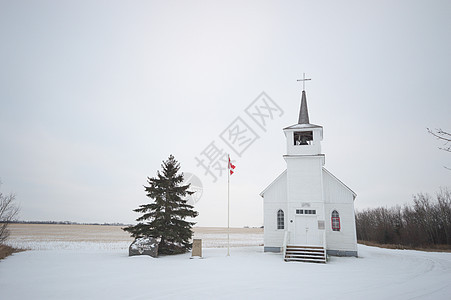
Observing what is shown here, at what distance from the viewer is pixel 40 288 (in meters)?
7.97

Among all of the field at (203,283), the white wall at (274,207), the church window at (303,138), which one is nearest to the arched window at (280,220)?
the white wall at (274,207)

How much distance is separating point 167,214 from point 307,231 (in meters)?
9.96

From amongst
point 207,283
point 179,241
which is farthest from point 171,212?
point 207,283

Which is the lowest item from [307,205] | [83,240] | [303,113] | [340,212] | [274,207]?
[83,240]

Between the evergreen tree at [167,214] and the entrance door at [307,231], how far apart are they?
24.4 ft

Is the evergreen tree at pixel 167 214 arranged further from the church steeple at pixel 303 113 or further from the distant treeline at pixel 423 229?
the distant treeline at pixel 423 229

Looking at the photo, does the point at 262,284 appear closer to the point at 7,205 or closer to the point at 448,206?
the point at 7,205

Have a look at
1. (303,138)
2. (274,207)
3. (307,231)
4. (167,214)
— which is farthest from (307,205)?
(167,214)

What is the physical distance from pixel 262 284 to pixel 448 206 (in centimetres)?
4253

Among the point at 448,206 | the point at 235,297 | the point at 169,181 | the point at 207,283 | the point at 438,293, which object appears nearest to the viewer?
the point at 235,297

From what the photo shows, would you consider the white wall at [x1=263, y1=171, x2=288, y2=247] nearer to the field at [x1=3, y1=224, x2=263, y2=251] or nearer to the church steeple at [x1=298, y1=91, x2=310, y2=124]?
the church steeple at [x1=298, y1=91, x2=310, y2=124]

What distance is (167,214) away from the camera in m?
18.5

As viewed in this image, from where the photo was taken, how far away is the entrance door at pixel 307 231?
706 inches

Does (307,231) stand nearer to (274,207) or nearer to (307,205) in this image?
(307,205)
